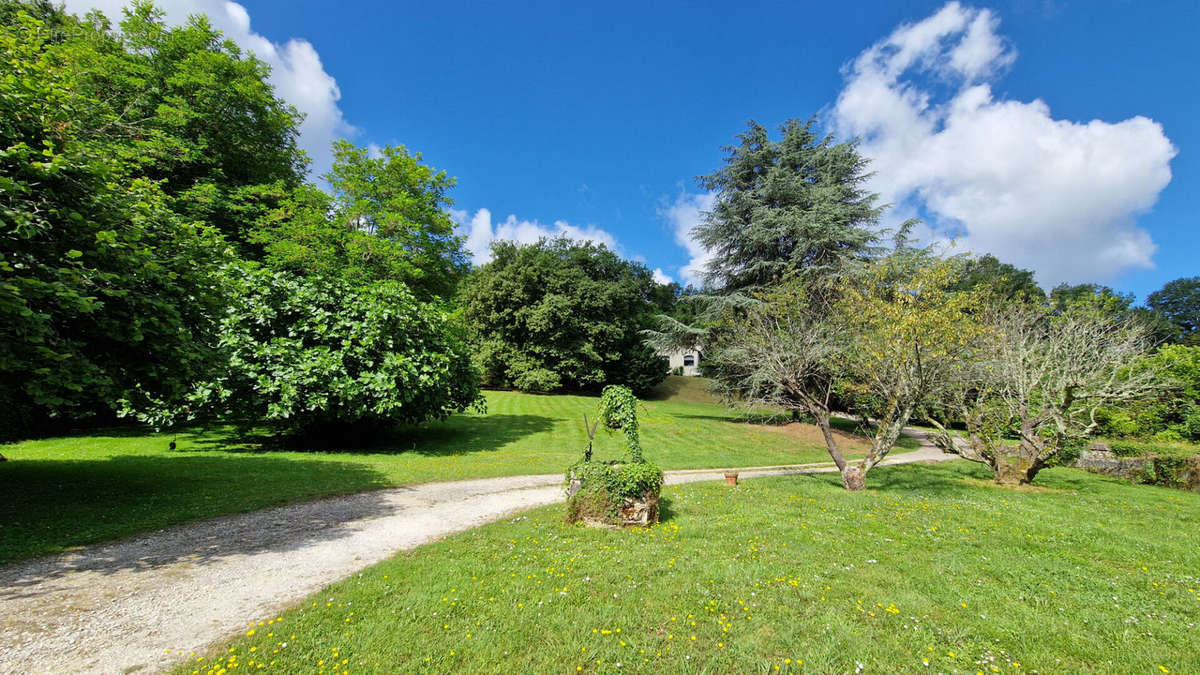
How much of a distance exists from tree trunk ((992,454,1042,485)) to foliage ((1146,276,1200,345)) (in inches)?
3132

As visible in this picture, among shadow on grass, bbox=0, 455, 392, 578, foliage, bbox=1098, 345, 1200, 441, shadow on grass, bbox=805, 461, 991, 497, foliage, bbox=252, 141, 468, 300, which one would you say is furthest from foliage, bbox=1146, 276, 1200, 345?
shadow on grass, bbox=0, 455, 392, 578

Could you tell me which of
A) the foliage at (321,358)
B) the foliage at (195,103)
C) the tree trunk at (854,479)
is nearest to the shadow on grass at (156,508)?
the foliage at (321,358)

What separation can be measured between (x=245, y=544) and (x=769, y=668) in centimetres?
719

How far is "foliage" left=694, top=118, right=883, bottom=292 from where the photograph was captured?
2436 centimetres

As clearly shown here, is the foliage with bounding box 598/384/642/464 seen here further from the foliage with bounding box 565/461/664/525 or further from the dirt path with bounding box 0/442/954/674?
the dirt path with bounding box 0/442/954/674

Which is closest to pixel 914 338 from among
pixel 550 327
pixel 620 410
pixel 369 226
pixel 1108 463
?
pixel 620 410

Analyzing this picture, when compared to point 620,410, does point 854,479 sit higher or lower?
lower

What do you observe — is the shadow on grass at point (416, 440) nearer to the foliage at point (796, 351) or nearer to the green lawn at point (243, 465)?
the green lawn at point (243, 465)

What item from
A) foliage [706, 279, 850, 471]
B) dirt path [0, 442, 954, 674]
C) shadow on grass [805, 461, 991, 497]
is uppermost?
foliage [706, 279, 850, 471]

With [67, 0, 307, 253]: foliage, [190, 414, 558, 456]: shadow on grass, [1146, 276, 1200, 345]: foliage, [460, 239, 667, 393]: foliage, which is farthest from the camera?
[1146, 276, 1200, 345]: foliage

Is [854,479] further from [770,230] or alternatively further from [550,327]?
[550,327]

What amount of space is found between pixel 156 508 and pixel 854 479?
15.2 m

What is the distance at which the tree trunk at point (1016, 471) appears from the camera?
13359 millimetres

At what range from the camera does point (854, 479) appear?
1201cm
